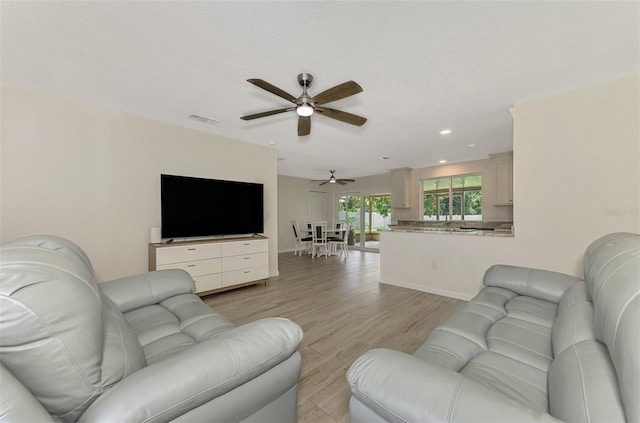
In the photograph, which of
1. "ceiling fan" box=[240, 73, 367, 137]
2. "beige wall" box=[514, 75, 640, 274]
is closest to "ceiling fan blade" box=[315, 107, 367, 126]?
"ceiling fan" box=[240, 73, 367, 137]

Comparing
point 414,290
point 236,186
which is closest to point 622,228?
point 414,290

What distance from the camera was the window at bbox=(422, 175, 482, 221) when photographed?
6.16 m

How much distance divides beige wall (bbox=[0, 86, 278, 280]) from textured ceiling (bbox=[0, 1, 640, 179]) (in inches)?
10.4

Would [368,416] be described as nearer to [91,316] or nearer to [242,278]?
[91,316]

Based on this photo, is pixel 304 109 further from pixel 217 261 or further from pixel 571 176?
pixel 571 176

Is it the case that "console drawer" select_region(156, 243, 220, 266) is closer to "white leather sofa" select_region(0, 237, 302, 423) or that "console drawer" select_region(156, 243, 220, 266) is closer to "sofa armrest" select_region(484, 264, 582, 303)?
"white leather sofa" select_region(0, 237, 302, 423)

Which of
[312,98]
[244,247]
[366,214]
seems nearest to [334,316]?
[244,247]

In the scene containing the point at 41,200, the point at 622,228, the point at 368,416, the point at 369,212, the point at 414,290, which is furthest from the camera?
the point at 369,212

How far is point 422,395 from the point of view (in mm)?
763

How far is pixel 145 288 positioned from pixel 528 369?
7.62ft

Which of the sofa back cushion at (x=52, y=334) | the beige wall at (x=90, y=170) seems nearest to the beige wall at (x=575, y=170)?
the sofa back cushion at (x=52, y=334)

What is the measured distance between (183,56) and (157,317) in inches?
76.4

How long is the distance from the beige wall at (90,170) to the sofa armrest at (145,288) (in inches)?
61.3

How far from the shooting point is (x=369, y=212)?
866 cm
